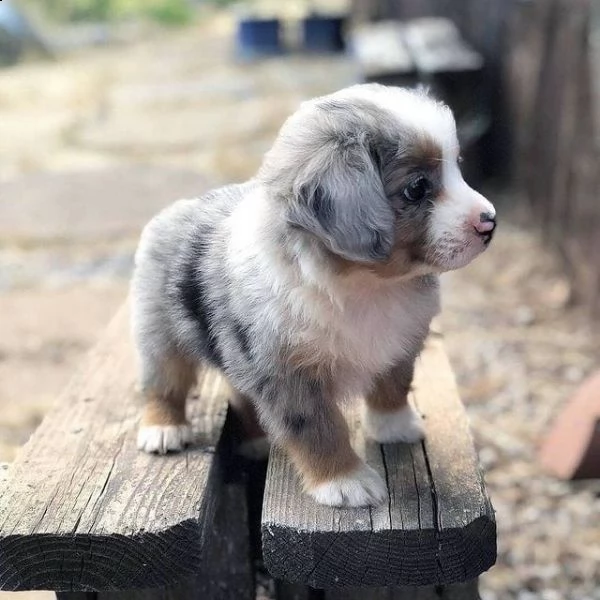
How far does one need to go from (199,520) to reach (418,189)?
80cm

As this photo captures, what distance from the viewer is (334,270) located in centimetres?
192

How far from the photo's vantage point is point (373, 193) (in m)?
1.84

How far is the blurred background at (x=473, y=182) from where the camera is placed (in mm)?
3594

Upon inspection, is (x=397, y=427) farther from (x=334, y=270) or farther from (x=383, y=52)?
(x=383, y=52)

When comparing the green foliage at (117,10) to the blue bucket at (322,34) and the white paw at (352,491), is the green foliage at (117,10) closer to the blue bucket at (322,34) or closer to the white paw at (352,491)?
the blue bucket at (322,34)

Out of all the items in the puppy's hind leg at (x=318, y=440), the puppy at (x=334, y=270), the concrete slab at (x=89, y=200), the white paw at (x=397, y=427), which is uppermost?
the puppy at (x=334, y=270)

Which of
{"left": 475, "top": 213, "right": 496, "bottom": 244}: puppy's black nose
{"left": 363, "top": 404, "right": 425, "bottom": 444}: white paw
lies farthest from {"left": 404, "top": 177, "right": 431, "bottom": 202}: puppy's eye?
{"left": 363, "top": 404, "right": 425, "bottom": 444}: white paw

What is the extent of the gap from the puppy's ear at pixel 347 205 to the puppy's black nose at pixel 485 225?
183 mm

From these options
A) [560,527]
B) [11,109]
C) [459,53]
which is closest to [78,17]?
[11,109]

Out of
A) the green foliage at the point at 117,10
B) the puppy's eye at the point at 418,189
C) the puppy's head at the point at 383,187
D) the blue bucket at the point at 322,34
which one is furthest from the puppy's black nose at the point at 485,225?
the green foliage at the point at 117,10

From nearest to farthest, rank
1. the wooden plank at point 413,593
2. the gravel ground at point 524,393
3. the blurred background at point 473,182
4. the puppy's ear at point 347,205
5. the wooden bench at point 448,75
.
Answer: the puppy's ear at point 347,205
the wooden plank at point 413,593
the gravel ground at point 524,393
the blurred background at point 473,182
the wooden bench at point 448,75

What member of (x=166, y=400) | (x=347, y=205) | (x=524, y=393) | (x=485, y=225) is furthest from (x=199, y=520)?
(x=524, y=393)

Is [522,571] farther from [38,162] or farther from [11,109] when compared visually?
[11,109]

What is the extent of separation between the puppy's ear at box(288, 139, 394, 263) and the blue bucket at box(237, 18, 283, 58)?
34.5 ft
